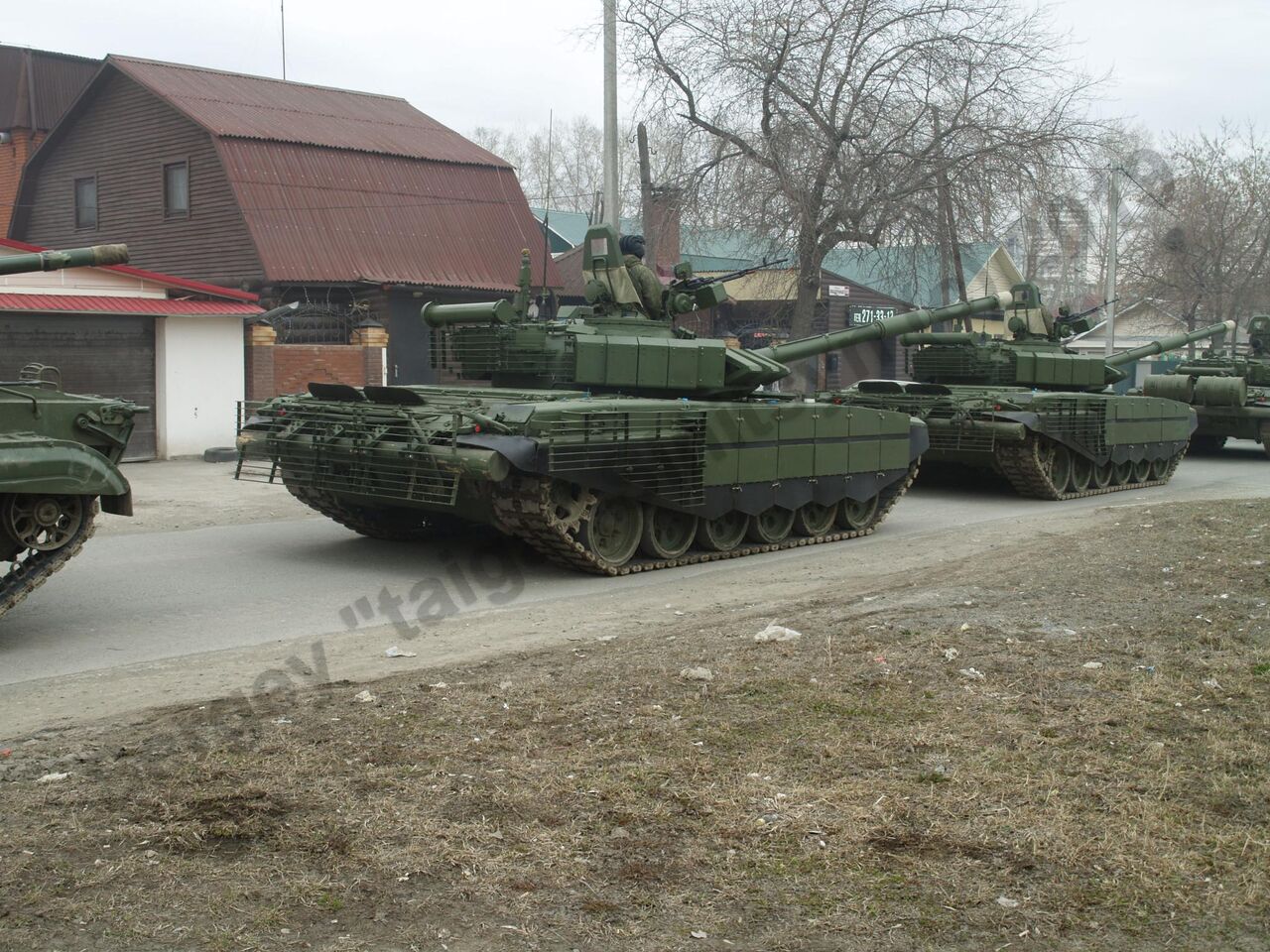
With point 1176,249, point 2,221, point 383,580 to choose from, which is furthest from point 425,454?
point 1176,249

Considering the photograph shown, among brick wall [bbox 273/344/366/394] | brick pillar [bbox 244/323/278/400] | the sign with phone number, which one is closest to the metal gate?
brick pillar [bbox 244/323/278/400]

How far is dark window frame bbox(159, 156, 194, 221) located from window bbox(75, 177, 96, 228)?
2826 mm

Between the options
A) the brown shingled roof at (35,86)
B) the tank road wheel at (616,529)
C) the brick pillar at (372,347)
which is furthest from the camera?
the brown shingled roof at (35,86)

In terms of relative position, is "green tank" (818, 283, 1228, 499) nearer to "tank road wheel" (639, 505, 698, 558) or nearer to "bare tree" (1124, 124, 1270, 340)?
"tank road wheel" (639, 505, 698, 558)

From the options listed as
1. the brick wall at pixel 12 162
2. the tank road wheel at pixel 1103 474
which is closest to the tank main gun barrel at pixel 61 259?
the tank road wheel at pixel 1103 474

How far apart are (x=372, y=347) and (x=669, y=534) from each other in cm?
1202

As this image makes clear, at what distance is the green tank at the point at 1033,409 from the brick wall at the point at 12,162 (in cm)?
2241

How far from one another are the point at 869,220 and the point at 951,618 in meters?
16.9

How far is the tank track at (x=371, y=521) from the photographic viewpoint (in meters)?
11.9

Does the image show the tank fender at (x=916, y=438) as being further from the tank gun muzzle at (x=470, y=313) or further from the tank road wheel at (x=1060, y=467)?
the tank gun muzzle at (x=470, y=313)

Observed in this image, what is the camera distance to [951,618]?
8172mm

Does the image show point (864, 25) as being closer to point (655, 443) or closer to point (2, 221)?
point (655, 443)

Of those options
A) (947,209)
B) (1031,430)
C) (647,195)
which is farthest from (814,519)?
(647,195)

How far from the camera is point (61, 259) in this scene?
910cm
